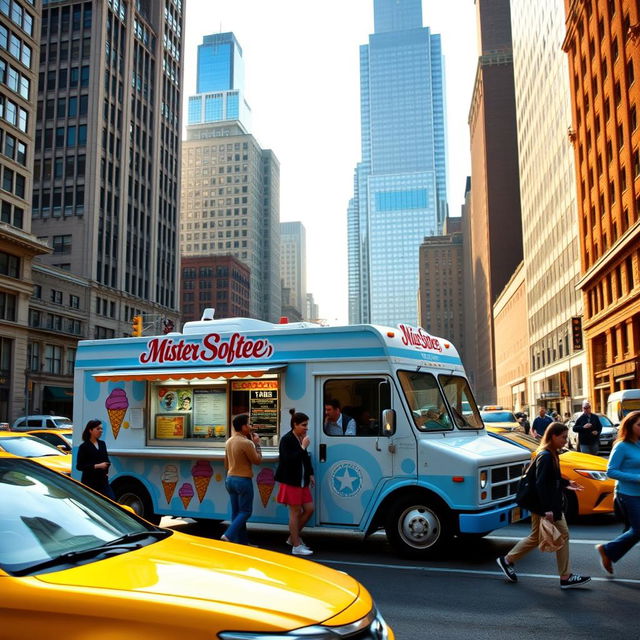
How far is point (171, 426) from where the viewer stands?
32.8 feet

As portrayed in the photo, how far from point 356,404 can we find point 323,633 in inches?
239

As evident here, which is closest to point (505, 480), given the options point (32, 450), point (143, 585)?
point (143, 585)

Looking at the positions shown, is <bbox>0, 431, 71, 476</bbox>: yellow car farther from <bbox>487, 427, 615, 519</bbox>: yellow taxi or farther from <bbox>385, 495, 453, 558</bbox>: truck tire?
<bbox>487, 427, 615, 519</bbox>: yellow taxi

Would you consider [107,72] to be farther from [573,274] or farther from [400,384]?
[400,384]

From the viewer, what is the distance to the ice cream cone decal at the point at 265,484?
9.12 meters

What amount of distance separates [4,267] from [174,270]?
39850 millimetres

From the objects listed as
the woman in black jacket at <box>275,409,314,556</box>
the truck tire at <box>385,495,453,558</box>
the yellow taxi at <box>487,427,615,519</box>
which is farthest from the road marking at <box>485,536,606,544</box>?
the woman in black jacket at <box>275,409,314,556</box>

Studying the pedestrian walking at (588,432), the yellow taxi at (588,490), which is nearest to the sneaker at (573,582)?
the yellow taxi at (588,490)

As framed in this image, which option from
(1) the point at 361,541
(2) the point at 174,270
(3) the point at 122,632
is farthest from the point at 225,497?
(2) the point at 174,270

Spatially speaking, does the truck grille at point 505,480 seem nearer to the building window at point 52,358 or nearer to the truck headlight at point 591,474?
the truck headlight at point 591,474

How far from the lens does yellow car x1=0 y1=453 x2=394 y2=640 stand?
276 cm

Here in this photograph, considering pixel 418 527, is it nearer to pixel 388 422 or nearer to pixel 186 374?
pixel 388 422

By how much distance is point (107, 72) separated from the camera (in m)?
76.1

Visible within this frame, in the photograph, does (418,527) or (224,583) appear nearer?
(224,583)
